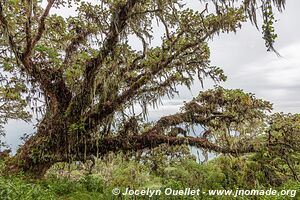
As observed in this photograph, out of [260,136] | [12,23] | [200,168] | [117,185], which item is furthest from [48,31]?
[260,136]

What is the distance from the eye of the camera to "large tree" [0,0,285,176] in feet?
24.8

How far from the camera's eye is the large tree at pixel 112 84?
757 centimetres

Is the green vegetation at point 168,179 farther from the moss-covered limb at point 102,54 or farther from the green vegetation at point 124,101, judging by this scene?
the moss-covered limb at point 102,54

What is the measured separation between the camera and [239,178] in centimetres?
994

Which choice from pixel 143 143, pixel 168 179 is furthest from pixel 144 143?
pixel 168 179

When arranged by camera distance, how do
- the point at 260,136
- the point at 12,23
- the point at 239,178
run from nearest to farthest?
the point at 12,23, the point at 260,136, the point at 239,178

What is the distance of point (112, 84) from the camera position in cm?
773

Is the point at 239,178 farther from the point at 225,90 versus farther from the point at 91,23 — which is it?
the point at 91,23

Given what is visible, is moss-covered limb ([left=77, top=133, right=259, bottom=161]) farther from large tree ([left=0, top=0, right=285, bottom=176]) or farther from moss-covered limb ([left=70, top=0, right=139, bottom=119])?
moss-covered limb ([left=70, top=0, right=139, bottom=119])

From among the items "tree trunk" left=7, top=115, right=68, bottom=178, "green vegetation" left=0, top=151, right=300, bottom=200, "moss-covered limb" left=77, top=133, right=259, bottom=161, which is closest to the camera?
"green vegetation" left=0, top=151, right=300, bottom=200

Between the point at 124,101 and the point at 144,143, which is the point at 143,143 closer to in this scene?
the point at 144,143

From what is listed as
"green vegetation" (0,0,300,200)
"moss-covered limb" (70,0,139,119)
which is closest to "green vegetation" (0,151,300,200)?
"green vegetation" (0,0,300,200)

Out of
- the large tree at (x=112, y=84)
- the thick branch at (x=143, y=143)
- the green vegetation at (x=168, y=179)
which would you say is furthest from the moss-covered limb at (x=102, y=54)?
the green vegetation at (x=168, y=179)

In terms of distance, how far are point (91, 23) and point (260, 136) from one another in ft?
19.7
